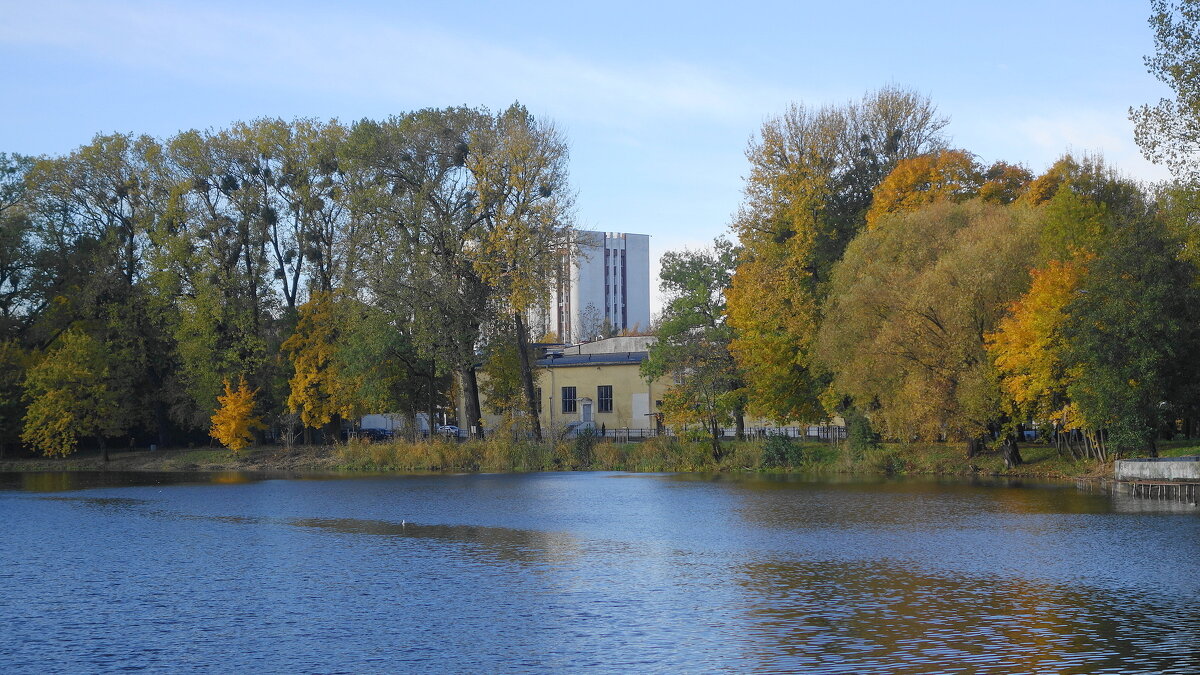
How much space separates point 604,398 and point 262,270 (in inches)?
975

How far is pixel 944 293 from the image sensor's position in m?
46.0

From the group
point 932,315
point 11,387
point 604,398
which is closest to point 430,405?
point 604,398

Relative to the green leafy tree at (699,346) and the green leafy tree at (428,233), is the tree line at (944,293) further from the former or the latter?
the green leafy tree at (428,233)

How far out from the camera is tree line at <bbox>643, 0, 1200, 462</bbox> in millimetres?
41188

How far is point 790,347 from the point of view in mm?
55062

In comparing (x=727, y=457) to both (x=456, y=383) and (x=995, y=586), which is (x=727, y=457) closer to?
(x=456, y=383)

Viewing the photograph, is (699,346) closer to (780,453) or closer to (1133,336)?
(780,453)

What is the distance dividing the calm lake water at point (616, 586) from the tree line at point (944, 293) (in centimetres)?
701

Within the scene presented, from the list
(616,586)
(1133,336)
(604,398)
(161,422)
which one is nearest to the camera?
(616,586)

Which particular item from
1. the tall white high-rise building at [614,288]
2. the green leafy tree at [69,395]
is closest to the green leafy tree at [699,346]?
the green leafy tree at [69,395]

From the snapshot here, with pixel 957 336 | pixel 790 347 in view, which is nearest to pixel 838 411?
pixel 790 347

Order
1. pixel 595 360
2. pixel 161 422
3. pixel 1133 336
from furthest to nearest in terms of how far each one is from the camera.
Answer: pixel 595 360 < pixel 161 422 < pixel 1133 336

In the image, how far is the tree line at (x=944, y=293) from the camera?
1622 inches

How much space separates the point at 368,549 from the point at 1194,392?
31073 millimetres
